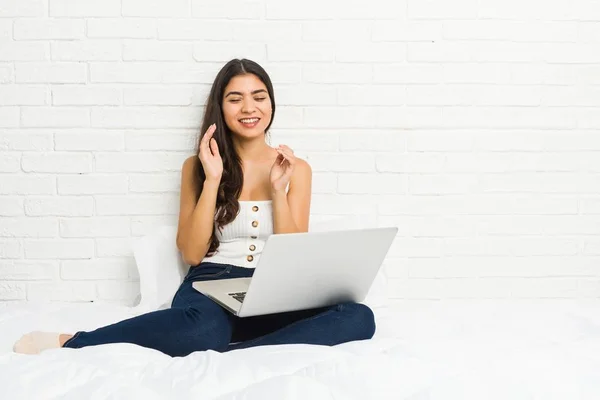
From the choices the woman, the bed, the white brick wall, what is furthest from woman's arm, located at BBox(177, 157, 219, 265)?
the bed

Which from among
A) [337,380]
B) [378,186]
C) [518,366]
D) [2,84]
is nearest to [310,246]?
[337,380]

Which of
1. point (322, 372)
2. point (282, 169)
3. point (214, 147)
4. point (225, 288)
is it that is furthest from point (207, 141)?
point (322, 372)

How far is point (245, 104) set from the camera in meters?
2.19

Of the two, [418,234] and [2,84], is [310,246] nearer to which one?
[418,234]

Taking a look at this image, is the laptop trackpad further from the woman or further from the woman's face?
the woman's face

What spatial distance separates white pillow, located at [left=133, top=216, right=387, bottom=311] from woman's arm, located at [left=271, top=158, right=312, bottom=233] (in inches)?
3.7

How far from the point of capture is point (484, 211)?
2.48 metres

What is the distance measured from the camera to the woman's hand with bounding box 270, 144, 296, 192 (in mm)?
2092

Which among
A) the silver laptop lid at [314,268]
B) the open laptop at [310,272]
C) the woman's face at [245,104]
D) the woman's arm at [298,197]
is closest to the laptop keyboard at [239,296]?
the open laptop at [310,272]

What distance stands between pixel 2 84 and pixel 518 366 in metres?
1.92

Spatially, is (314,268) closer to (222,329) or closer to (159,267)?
(222,329)

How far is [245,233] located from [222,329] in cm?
48

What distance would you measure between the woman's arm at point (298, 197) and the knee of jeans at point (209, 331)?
0.47 metres

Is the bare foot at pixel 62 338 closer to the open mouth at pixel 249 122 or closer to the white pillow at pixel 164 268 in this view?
the white pillow at pixel 164 268
